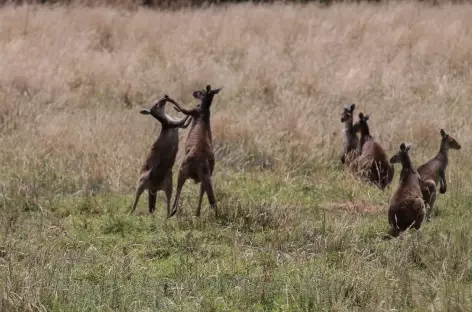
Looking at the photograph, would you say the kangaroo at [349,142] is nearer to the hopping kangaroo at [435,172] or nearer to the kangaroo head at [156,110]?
the hopping kangaroo at [435,172]

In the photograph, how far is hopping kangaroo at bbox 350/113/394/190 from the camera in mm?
11273

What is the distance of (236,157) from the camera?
12805 mm

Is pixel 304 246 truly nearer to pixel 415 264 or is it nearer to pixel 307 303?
pixel 415 264

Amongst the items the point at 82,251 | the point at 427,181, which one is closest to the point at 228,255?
the point at 82,251

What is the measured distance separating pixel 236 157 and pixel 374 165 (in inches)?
85.1

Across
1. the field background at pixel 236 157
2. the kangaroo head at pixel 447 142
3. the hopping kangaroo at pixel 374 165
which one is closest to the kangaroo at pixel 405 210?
the field background at pixel 236 157

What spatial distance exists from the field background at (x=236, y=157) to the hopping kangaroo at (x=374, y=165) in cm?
16

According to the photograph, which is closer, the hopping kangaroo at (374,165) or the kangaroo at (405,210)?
the kangaroo at (405,210)

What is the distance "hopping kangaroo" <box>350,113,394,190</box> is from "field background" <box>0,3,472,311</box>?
16cm

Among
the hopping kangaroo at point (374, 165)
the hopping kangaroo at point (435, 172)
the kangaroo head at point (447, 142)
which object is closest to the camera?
the hopping kangaroo at point (435, 172)

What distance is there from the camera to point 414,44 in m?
21.0

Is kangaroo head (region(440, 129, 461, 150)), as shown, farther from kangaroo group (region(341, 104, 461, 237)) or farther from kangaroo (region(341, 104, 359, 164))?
kangaroo (region(341, 104, 359, 164))

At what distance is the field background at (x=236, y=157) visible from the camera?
7.03 m

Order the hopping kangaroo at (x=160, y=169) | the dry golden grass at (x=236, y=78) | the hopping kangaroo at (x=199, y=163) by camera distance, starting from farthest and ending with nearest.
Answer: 1. the dry golden grass at (x=236, y=78)
2. the hopping kangaroo at (x=160, y=169)
3. the hopping kangaroo at (x=199, y=163)
